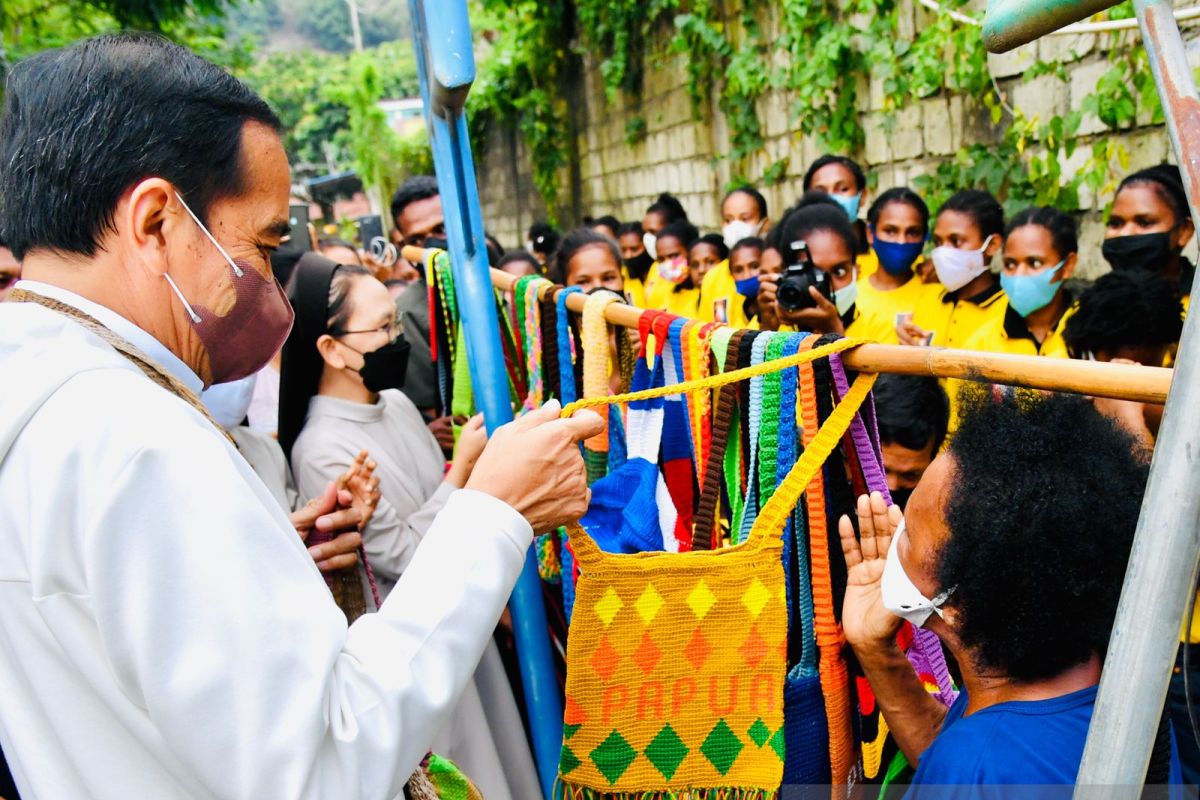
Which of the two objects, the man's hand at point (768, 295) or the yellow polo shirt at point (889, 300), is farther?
the yellow polo shirt at point (889, 300)

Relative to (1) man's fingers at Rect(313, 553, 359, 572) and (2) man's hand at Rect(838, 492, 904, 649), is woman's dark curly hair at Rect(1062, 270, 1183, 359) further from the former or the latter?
(1) man's fingers at Rect(313, 553, 359, 572)

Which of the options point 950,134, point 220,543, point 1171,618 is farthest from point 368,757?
point 950,134

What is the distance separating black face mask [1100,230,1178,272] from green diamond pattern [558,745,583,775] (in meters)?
2.60

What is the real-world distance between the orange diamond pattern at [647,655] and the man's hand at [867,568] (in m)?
0.30

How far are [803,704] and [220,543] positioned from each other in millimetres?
1024

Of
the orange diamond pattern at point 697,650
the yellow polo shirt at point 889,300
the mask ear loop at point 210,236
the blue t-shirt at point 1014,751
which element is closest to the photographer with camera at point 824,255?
the yellow polo shirt at point 889,300

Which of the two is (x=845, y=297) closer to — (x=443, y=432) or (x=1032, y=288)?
(x=1032, y=288)

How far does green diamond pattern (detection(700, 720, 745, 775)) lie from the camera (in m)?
1.56

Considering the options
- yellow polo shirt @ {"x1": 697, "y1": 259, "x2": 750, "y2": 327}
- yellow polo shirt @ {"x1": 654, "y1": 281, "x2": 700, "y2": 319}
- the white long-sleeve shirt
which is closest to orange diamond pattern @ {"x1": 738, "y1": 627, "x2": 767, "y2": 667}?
the white long-sleeve shirt

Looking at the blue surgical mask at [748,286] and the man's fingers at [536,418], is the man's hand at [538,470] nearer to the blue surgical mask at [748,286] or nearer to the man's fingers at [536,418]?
the man's fingers at [536,418]

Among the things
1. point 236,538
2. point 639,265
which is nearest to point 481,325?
point 236,538

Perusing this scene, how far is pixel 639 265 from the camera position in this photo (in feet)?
24.1

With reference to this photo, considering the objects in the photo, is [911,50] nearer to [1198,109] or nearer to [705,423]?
[705,423]

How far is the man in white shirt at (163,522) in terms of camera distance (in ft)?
3.01
